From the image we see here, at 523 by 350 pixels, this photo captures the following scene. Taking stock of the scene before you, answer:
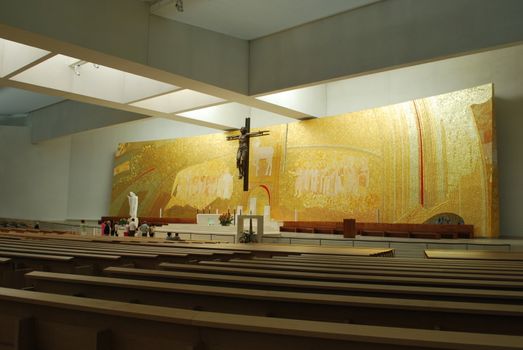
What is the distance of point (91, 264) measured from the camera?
4430 mm

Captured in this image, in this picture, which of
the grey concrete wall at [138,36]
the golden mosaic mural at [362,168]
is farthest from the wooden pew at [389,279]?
the golden mosaic mural at [362,168]

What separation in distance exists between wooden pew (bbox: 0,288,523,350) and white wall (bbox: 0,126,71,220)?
21.1 metres

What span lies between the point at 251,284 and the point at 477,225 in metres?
10.0

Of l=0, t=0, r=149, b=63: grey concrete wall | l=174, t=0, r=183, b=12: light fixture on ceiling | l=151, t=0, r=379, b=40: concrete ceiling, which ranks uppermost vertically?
l=151, t=0, r=379, b=40: concrete ceiling

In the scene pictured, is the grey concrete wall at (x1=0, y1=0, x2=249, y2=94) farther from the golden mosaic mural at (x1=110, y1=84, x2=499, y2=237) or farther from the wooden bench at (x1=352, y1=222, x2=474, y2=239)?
the wooden bench at (x1=352, y1=222, x2=474, y2=239)

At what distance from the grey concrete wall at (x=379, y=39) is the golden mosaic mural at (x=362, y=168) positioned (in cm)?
301

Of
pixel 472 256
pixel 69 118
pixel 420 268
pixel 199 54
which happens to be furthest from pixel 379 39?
pixel 69 118

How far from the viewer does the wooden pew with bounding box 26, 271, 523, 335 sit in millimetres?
1747

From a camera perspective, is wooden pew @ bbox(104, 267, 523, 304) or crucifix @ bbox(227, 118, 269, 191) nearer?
wooden pew @ bbox(104, 267, 523, 304)

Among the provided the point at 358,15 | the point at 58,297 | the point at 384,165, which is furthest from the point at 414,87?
the point at 58,297

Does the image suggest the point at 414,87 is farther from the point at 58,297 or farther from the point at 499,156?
the point at 58,297

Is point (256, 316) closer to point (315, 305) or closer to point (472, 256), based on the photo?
point (315, 305)

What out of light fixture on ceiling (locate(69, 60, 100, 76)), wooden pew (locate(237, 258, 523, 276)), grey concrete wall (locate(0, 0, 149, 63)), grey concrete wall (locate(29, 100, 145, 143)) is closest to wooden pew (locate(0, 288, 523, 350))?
wooden pew (locate(237, 258, 523, 276))

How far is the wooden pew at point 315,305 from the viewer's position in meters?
1.75
